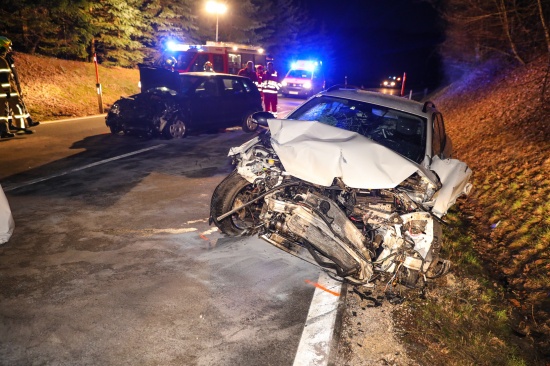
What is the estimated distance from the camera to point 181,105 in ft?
33.4

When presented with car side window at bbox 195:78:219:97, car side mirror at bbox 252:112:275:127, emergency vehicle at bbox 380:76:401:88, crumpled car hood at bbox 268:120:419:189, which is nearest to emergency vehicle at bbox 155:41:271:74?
car side window at bbox 195:78:219:97

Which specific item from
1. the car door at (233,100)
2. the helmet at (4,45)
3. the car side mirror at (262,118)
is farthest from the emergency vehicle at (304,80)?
the car side mirror at (262,118)

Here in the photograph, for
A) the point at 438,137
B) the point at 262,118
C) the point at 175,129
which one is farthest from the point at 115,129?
the point at 438,137

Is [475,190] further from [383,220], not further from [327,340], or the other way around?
[327,340]

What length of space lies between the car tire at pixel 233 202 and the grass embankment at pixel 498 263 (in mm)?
2054

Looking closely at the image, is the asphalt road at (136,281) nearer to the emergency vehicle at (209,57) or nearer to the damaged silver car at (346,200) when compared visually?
the damaged silver car at (346,200)

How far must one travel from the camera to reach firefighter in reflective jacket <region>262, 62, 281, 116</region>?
14430 mm

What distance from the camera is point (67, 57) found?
737 inches

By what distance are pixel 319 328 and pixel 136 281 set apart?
1.80 metres

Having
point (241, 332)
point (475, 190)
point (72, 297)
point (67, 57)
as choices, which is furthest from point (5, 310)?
point (67, 57)

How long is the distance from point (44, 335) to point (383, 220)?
299cm

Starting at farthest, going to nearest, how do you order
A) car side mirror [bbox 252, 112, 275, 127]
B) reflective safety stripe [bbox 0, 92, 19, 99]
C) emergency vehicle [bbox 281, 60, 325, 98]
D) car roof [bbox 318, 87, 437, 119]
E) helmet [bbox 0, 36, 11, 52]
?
emergency vehicle [bbox 281, 60, 325, 98] → reflective safety stripe [bbox 0, 92, 19, 99] → helmet [bbox 0, 36, 11, 52] → car roof [bbox 318, 87, 437, 119] → car side mirror [bbox 252, 112, 275, 127]

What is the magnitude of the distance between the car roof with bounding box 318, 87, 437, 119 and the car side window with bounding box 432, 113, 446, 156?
0.50 ft

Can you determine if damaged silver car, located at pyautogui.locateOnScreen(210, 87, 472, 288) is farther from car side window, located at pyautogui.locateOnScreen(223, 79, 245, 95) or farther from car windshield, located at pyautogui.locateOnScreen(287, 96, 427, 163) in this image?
car side window, located at pyautogui.locateOnScreen(223, 79, 245, 95)
